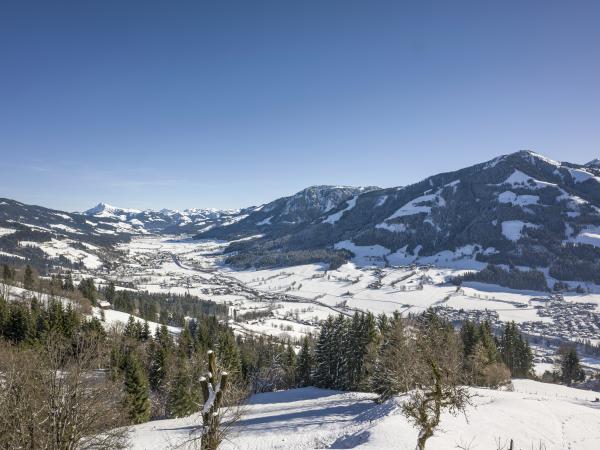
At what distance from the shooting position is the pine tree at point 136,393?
46562 millimetres

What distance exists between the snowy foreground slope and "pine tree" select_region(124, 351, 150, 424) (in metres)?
2.92

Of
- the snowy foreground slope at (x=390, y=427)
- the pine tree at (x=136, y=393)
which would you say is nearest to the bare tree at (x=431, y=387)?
the snowy foreground slope at (x=390, y=427)

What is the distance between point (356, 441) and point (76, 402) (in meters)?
21.8

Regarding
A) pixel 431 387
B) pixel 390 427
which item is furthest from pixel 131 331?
pixel 431 387

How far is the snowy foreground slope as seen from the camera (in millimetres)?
27719

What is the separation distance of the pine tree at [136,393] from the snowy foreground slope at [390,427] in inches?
115

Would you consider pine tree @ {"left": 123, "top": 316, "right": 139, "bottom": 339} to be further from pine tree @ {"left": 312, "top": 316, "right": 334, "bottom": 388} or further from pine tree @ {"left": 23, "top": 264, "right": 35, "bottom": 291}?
pine tree @ {"left": 23, "top": 264, "right": 35, "bottom": 291}

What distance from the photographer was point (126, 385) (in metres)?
46.8

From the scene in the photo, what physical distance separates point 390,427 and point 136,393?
113 feet

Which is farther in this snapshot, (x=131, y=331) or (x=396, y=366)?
(x=131, y=331)

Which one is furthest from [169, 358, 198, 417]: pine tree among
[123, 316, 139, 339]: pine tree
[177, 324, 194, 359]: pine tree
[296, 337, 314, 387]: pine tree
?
[123, 316, 139, 339]: pine tree

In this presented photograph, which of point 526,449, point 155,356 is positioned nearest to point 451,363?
point 526,449

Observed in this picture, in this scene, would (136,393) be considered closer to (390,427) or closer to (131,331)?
(131,331)

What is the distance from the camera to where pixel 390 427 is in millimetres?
30547
